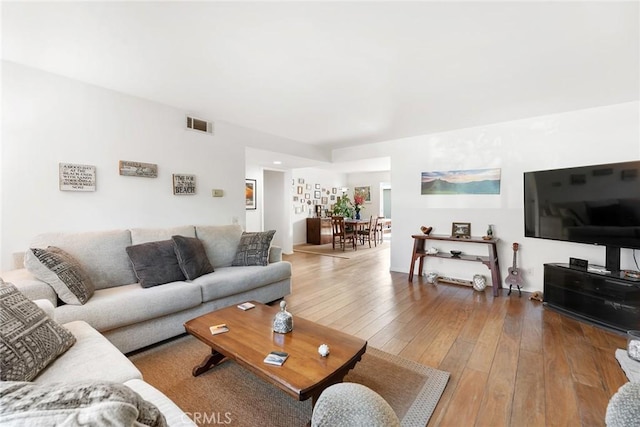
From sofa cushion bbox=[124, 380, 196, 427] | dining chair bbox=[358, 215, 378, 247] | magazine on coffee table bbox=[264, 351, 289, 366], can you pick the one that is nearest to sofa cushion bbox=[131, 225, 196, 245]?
sofa cushion bbox=[124, 380, 196, 427]

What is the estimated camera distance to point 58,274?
1.95m

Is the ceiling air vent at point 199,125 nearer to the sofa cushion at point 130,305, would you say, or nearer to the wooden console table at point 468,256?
the sofa cushion at point 130,305

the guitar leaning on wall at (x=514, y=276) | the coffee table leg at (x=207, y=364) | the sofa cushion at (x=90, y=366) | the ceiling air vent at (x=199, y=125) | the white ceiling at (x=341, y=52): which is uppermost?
the white ceiling at (x=341, y=52)

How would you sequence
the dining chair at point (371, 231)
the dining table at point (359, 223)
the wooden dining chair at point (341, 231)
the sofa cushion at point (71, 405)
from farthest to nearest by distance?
1. the dining chair at point (371, 231)
2. the dining table at point (359, 223)
3. the wooden dining chair at point (341, 231)
4. the sofa cushion at point (71, 405)

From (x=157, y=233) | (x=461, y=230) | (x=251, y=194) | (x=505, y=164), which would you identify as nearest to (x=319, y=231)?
(x=251, y=194)

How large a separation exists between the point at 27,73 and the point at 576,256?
19.5ft

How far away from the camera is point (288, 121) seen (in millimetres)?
3697

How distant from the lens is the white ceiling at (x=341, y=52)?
1.63 metres

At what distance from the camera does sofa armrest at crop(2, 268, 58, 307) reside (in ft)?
5.97

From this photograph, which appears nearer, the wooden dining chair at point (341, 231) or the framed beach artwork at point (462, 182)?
the framed beach artwork at point (462, 182)

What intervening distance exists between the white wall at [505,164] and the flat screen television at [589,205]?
0.49 m

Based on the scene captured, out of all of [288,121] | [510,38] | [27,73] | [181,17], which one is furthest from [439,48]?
[27,73]

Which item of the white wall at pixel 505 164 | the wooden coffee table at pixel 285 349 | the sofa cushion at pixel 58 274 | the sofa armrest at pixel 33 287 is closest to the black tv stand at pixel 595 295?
the white wall at pixel 505 164

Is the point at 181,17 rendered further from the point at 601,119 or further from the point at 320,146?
the point at 601,119
